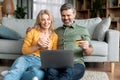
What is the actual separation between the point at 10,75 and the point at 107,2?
4753mm

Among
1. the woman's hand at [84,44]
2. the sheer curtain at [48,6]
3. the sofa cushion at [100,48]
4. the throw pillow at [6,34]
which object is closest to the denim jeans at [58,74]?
the woman's hand at [84,44]

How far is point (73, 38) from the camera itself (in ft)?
7.78

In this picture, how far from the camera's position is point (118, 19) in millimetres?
6039

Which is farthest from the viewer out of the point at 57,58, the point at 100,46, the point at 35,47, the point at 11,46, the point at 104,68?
the point at 104,68

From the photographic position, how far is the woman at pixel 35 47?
84.9 inches

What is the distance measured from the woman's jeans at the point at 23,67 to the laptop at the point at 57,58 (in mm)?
138

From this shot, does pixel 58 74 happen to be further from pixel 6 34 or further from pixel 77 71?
pixel 6 34

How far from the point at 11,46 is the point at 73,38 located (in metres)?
1.24

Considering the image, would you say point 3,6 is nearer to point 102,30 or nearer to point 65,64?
point 102,30

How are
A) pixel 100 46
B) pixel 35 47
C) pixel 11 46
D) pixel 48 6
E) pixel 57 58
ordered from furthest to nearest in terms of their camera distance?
pixel 48 6
pixel 11 46
pixel 100 46
pixel 35 47
pixel 57 58

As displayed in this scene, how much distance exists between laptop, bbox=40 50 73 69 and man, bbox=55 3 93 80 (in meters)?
0.15

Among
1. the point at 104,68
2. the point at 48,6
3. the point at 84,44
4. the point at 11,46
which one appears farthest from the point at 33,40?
the point at 48,6

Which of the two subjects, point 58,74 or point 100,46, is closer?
point 58,74

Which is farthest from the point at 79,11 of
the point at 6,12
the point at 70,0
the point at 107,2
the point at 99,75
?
the point at 99,75
